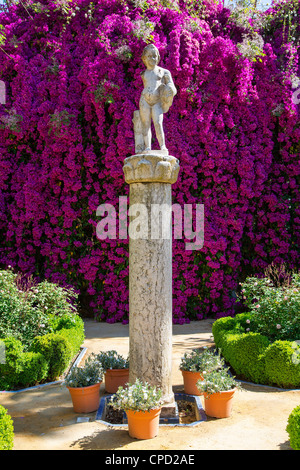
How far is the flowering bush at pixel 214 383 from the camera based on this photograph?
3.95m

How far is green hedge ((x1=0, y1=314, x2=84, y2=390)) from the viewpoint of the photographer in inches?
195

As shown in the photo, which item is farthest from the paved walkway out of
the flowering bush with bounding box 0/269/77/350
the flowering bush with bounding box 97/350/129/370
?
the flowering bush with bounding box 0/269/77/350

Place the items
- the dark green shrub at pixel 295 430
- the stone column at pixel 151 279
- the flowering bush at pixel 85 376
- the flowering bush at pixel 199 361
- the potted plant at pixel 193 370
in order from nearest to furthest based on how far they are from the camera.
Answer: the dark green shrub at pixel 295 430, the stone column at pixel 151 279, the flowering bush at pixel 85 376, the flowering bush at pixel 199 361, the potted plant at pixel 193 370

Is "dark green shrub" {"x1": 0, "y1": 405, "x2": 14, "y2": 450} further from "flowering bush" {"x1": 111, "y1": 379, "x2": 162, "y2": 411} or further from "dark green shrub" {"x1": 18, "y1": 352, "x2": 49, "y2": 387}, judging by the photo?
"dark green shrub" {"x1": 18, "y1": 352, "x2": 49, "y2": 387}

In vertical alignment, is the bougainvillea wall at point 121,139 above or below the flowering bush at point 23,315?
above

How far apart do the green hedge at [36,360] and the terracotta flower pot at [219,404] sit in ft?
7.36

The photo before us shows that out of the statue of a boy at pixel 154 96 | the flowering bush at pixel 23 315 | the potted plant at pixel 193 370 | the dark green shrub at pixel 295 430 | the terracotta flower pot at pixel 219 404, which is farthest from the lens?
the flowering bush at pixel 23 315

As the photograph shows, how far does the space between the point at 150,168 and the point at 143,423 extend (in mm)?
2373

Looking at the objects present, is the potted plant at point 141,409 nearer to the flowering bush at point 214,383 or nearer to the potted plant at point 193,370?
the flowering bush at point 214,383

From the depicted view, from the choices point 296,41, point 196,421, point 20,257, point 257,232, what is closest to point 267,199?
point 257,232

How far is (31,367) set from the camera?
16.5 ft

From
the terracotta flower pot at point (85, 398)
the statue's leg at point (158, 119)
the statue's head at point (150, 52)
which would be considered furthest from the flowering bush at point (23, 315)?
the statue's head at point (150, 52)

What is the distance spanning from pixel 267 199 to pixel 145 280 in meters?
6.56

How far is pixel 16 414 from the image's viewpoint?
4.24 m
